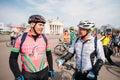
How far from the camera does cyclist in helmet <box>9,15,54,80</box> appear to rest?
2.55 metres

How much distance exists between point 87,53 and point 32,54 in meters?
1.10

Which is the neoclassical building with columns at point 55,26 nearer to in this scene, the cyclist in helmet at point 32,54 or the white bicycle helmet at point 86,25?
the white bicycle helmet at point 86,25

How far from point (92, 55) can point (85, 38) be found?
15.2 inches

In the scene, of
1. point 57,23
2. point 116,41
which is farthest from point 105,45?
point 57,23

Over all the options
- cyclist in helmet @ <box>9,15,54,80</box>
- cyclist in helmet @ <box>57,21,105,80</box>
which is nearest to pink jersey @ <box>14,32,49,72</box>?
cyclist in helmet @ <box>9,15,54,80</box>

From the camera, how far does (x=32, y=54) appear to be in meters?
2.63

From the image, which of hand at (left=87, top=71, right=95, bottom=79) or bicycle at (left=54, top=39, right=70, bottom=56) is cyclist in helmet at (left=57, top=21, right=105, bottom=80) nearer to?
hand at (left=87, top=71, right=95, bottom=79)

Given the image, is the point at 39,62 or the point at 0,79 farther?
the point at 0,79

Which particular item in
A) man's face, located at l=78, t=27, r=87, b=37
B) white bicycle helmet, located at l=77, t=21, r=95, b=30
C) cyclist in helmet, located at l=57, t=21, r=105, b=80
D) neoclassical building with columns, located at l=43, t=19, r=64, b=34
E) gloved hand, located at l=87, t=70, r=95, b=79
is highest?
white bicycle helmet, located at l=77, t=21, r=95, b=30

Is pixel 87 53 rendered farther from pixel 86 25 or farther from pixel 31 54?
pixel 31 54

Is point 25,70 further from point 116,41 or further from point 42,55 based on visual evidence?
point 116,41

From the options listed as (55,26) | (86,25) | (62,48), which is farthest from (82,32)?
(55,26)

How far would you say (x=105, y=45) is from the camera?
841 centimetres

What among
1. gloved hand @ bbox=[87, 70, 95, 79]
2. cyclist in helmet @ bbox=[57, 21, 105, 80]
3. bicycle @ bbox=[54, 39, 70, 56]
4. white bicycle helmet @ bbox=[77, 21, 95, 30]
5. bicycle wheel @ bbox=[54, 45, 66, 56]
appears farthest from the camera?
bicycle wheel @ bbox=[54, 45, 66, 56]
